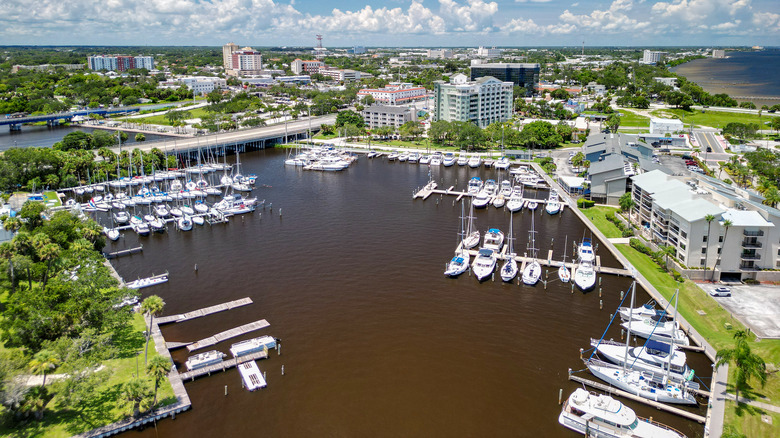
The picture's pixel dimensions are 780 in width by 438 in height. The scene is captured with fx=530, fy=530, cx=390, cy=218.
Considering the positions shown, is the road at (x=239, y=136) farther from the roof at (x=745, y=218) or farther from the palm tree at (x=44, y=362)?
the roof at (x=745, y=218)

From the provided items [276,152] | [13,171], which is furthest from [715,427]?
[276,152]

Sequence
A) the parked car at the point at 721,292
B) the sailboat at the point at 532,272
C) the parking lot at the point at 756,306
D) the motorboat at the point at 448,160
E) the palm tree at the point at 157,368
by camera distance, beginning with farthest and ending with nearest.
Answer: the motorboat at the point at 448,160
the sailboat at the point at 532,272
the parked car at the point at 721,292
the parking lot at the point at 756,306
the palm tree at the point at 157,368

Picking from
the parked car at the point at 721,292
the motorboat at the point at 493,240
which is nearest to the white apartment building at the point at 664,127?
the motorboat at the point at 493,240

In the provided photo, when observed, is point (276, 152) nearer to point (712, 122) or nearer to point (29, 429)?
point (29, 429)

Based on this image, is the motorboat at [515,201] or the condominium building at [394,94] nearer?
the motorboat at [515,201]

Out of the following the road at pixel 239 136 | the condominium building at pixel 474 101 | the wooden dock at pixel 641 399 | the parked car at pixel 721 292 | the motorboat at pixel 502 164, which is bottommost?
the wooden dock at pixel 641 399

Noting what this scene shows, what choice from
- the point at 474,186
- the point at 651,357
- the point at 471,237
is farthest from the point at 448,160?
the point at 651,357

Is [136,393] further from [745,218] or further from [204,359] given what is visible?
[745,218]
